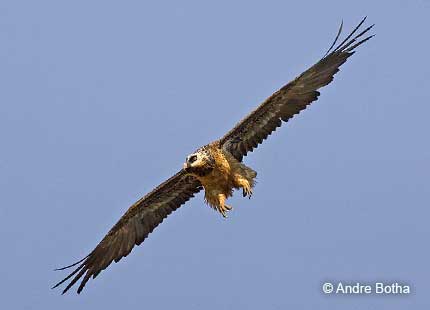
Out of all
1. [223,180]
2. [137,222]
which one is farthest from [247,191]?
[137,222]

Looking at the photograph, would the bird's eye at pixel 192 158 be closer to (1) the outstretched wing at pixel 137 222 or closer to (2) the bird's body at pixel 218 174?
(2) the bird's body at pixel 218 174

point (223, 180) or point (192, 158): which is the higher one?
point (192, 158)

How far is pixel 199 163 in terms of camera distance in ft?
77.7

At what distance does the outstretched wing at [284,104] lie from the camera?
24266mm


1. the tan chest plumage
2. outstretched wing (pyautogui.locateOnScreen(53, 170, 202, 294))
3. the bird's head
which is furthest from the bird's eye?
outstretched wing (pyautogui.locateOnScreen(53, 170, 202, 294))

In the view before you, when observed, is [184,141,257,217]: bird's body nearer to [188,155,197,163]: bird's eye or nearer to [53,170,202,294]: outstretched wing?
[188,155,197,163]: bird's eye

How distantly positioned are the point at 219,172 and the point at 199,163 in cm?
58

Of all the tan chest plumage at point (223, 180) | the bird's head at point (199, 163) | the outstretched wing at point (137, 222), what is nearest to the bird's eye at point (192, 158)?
the bird's head at point (199, 163)

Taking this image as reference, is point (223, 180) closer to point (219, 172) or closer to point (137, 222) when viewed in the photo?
point (219, 172)

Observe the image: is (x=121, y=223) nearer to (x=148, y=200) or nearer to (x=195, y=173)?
(x=148, y=200)

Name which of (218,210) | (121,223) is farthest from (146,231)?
(218,210)

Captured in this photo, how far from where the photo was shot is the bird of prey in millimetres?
24031

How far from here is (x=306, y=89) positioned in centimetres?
2444

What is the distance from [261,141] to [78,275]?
529cm
